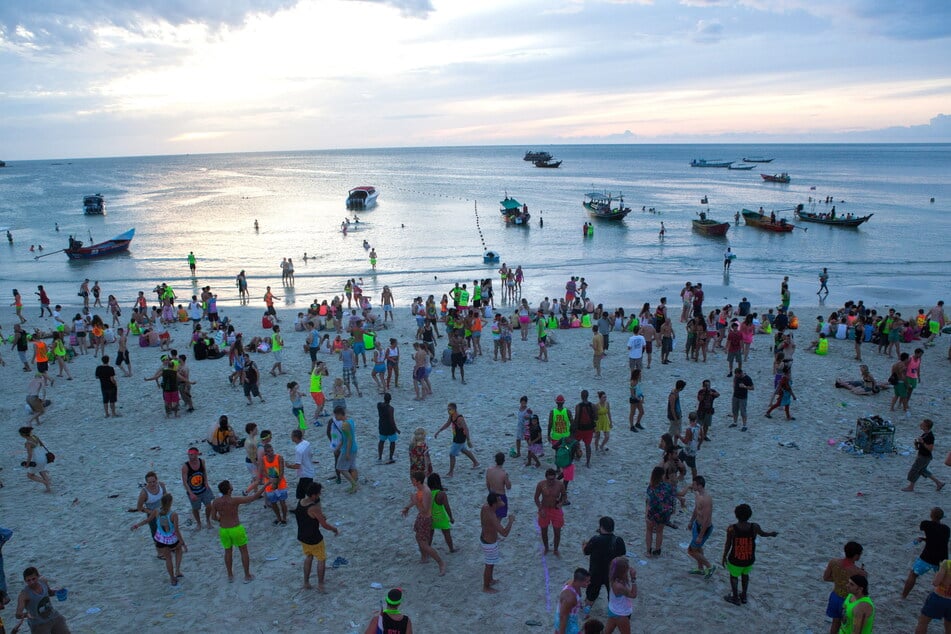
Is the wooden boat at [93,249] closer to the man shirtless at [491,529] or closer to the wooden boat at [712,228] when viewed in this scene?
the man shirtless at [491,529]

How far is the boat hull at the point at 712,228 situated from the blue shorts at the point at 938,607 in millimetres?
43545

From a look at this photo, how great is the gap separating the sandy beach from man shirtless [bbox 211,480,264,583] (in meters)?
0.27

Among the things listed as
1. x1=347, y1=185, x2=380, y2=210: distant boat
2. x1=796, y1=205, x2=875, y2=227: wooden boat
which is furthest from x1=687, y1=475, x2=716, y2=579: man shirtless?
x1=347, y1=185, x2=380, y2=210: distant boat

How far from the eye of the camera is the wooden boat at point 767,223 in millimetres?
46650

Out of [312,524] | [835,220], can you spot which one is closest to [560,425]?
[312,524]

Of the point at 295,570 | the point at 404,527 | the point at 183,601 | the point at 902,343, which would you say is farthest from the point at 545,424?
the point at 902,343

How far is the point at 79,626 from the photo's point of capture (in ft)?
22.1

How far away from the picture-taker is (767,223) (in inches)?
1892

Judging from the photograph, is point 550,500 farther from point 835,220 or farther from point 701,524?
point 835,220

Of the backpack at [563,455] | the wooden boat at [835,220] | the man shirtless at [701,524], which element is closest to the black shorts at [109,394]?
the backpack at [563,455]

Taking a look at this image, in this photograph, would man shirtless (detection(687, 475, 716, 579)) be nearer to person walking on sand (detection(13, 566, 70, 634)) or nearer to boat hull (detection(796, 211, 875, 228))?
person walking on sand (detection(13, 566, 70, 634))

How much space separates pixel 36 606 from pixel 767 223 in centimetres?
5129

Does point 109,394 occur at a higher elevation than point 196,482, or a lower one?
lower

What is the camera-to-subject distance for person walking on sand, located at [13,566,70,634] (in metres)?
5.84
